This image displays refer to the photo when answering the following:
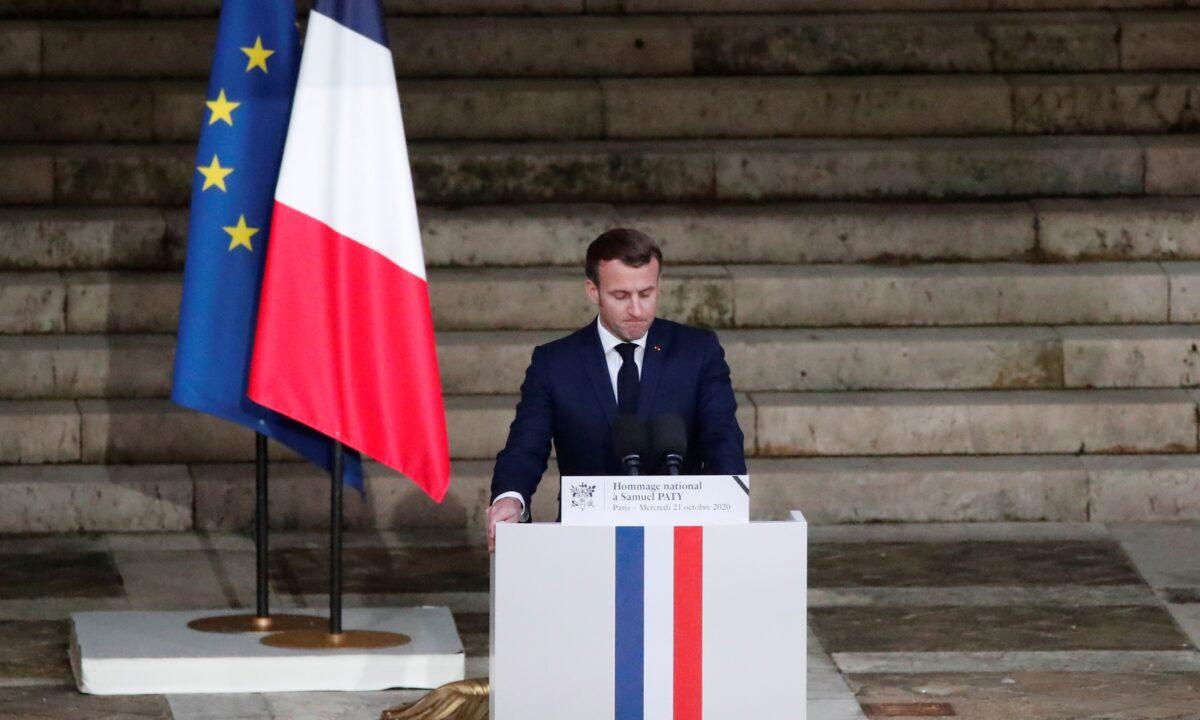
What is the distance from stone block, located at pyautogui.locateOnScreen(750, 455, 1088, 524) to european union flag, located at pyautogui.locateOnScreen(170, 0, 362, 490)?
10.7ft

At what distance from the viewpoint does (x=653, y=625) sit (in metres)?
5.64

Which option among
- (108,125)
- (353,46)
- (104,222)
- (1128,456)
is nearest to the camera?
(353,46)

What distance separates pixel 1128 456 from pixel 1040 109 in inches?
107

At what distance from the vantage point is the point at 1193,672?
26.3ft

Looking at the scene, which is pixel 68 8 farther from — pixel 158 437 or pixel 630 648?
pixel 630 648

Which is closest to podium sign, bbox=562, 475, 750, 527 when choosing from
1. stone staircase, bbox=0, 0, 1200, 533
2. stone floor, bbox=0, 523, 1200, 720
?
stone floor, bbox=0, 523, 1200, 720

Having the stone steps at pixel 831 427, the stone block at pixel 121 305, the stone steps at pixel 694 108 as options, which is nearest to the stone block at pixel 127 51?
the stone steps at pixel 694 108

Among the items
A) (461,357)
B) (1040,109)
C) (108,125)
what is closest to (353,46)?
(461,357)

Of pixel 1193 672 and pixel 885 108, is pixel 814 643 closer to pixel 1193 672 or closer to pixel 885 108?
pixel 1193 672

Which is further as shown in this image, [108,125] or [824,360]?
[108,125]

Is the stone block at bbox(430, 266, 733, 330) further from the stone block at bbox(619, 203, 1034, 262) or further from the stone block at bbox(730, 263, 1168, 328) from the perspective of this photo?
the stone block at bbox(619, 203, 1034, 262)

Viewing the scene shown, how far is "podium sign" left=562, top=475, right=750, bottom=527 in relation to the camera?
17.9 feet

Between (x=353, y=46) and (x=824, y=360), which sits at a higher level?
(x=353, y=46)

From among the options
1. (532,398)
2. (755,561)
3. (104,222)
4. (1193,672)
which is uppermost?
(104,222)
